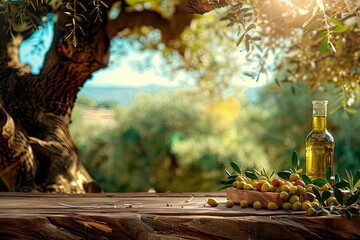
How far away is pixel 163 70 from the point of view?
14.1ft

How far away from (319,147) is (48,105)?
1.55m

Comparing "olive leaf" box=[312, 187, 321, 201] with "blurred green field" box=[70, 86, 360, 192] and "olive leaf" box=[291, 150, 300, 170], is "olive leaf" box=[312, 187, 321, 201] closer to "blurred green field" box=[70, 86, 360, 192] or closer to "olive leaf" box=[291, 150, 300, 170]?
"olive leaf" box=[291, 150, 300, 170]

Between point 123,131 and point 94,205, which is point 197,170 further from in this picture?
point 94,205

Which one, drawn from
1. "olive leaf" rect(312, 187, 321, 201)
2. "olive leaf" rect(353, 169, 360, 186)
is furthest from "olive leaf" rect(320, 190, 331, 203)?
"olive leaf" rect(353, 169, 360, 186)

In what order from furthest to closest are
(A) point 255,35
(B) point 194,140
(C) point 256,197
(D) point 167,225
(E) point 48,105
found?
(B) point 194,140 < (A) point 255,35 < (E) point 48,105 < (C) point 256,197 < (D) point 167,225

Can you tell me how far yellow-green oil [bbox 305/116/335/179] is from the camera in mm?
1555

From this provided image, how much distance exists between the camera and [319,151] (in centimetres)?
156

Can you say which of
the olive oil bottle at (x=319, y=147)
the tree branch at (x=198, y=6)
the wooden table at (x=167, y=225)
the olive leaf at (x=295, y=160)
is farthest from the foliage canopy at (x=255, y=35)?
the wooden table at (x=167, y=225)

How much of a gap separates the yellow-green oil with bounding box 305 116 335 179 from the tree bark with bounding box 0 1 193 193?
4.15 ft

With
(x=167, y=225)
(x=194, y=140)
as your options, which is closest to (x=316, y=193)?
(x=167, y=225)

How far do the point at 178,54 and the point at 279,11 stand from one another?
5.79 ft

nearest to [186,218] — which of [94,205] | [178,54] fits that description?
[94,205]

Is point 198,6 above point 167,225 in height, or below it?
above

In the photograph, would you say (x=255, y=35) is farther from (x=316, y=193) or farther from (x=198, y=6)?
(x=316, y=193)
